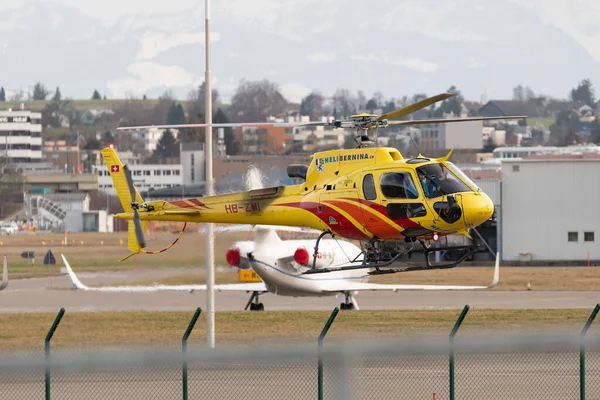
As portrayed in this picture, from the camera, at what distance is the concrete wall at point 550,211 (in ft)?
204

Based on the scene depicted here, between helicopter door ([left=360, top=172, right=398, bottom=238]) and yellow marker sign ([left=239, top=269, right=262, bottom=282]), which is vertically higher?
helicopter door ([left=360, top=172, right=398, bottom=238])

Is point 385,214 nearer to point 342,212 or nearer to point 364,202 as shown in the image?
point 364,202

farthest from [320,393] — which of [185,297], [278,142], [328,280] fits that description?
[278,142]

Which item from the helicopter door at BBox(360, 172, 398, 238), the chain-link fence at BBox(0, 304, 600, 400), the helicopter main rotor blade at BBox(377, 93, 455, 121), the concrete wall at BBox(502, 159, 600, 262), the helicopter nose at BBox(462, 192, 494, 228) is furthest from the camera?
the concrete wall at BBox(502, 159, 600, 262)

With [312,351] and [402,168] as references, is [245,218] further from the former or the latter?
[312,351]

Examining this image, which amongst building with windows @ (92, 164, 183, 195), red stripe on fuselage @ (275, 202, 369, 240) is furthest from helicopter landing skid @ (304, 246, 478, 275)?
building with windows @ (92, 164, 183, 195)

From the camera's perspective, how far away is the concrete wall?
62.0m

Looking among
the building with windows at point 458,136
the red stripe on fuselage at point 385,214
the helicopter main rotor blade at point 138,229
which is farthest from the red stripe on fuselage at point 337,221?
the building with windows at point 458,136

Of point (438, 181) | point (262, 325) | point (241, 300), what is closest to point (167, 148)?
point (241, 300)

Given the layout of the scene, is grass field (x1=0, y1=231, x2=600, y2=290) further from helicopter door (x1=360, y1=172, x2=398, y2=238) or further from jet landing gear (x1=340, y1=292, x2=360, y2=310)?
helicopter door (x1=360, y1=172, x2=398, y2=238)

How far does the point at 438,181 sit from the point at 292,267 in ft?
39.7

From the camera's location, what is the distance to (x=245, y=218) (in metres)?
29.5

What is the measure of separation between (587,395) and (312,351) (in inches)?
364

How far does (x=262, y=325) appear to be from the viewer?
109 ft
